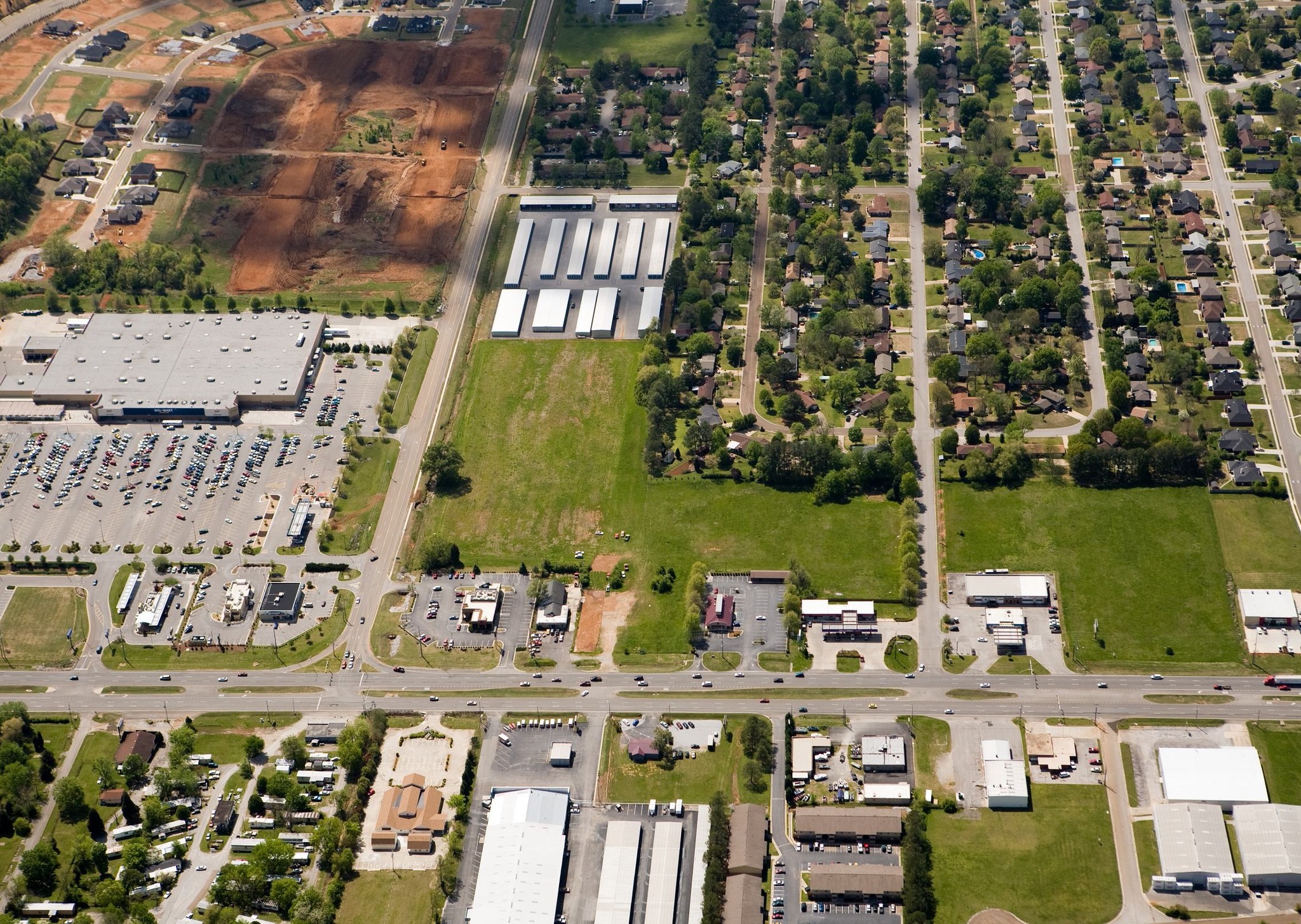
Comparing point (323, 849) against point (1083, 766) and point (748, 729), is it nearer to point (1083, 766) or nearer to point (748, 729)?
point (748, 729)

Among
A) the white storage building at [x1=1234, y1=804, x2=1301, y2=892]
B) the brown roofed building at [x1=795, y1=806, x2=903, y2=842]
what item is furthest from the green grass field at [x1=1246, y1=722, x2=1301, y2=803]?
the brown roofed building at [x1=795, y1=806, x2=903, y2=842]

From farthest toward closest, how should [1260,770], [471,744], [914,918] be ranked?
[471,744] < [1260,770] < [914,918]

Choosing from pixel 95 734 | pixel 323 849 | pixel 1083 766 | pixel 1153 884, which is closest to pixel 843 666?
pixel 1083 766

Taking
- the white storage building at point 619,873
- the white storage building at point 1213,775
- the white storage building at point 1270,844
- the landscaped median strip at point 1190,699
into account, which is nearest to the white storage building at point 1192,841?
the white storage building at point 1213,775

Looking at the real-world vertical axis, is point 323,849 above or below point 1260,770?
below

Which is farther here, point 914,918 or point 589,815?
point 589,815

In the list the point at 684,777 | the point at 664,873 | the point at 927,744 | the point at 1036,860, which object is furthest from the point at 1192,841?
the point at 664,873
